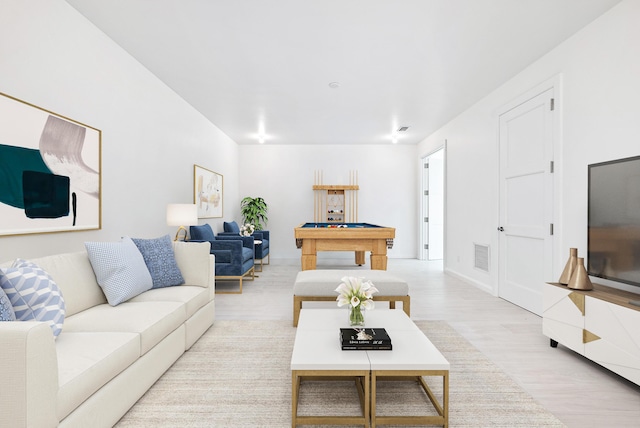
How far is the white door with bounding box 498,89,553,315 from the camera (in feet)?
10.9

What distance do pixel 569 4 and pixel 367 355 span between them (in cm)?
301

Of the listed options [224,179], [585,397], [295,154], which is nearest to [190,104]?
[224,179]

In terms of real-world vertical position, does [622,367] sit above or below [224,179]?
below

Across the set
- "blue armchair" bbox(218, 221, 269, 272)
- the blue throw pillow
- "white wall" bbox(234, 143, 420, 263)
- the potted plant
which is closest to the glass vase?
the blue throw pillow

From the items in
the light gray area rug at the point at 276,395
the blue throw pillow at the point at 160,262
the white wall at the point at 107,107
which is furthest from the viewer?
the blue throw pillow at the point at 160,262

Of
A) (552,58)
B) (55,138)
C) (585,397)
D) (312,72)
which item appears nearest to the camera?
(585,397)

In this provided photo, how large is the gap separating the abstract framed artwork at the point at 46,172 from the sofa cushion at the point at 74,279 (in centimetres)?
32

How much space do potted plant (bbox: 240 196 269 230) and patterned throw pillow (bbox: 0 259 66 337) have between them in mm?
5499

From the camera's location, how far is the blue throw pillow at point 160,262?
2744mm

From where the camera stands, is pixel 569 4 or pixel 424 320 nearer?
pixel 569 4

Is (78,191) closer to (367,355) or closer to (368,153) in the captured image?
(367,355)

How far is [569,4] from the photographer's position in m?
2.50

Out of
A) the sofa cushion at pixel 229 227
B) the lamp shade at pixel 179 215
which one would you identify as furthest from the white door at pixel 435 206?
the lamp shade at pixel 179 215

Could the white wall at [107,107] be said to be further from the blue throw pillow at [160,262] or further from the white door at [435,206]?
the white door at [435,206]
